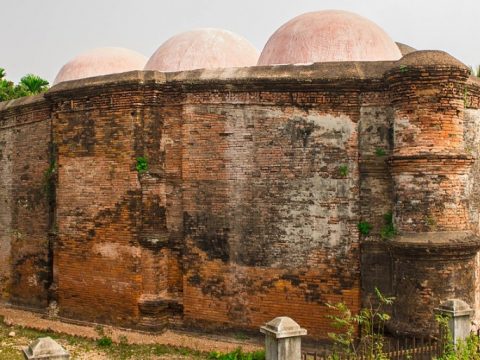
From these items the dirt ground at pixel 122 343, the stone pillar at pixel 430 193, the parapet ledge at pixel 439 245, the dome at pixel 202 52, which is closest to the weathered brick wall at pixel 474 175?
the stone pillar at pixel 430 193

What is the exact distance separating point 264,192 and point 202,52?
352 cm

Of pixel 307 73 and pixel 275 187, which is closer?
pixel 307 73

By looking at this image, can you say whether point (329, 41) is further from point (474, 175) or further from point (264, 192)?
point (474, 175)

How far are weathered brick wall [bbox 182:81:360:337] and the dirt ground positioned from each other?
0.33 metres

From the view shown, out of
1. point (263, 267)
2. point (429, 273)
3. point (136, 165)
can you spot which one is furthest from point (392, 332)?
point (136, 165)

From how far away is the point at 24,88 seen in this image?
63.7 feet

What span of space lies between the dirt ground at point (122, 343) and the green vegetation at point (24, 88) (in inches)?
479

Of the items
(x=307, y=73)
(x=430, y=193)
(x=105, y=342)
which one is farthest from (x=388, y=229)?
(x=105, y=342)

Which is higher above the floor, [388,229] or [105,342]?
[388,229]

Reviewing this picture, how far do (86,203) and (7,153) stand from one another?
3308mm

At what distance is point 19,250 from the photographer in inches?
427

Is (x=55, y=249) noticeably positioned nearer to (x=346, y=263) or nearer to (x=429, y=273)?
(x=346, y=263)

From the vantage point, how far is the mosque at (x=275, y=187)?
22.4 ft

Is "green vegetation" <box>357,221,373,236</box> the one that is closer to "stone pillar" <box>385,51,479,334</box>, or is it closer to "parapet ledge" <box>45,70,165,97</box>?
"stone pillar" <box>385,51,479,334</box>
